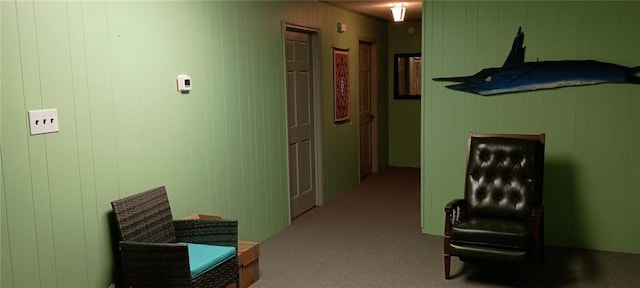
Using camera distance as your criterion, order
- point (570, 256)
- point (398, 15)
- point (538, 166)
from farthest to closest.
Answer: point (398, 15)
point (570, 256)
point (538, 166)

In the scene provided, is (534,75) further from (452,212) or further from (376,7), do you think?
(376,7)

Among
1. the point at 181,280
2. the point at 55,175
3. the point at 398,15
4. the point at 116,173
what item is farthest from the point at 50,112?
the point at 398,15

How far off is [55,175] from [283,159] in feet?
8.21

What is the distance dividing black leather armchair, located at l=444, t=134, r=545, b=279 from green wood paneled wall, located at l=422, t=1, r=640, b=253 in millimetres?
469

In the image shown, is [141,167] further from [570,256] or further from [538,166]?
[570,256]

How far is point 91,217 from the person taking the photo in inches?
119

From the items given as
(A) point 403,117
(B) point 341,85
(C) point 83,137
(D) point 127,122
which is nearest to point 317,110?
(B) point 341,85

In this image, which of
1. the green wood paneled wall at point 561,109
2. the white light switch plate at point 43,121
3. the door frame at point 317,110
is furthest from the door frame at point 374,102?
the white light switch plate at point 43,121

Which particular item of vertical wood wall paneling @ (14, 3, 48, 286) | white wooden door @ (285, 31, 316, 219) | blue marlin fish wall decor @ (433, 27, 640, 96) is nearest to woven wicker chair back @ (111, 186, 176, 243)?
vertical wood wall paneling @ (14, 3, 48, 286)

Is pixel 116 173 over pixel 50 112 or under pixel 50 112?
under

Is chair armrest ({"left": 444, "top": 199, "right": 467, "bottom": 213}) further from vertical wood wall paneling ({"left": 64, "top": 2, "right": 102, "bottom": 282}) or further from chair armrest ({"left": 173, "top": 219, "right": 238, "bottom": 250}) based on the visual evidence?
vertical wood wall paneling ({"left": 64, "top": 2, "right": 102, "bottom": 282})

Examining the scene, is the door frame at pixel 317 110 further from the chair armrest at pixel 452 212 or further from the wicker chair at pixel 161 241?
the wicker chair at pixel 161 241

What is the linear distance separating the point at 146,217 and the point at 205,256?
416 millimetres

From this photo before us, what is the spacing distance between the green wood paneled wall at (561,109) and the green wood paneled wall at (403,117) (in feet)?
10.8
